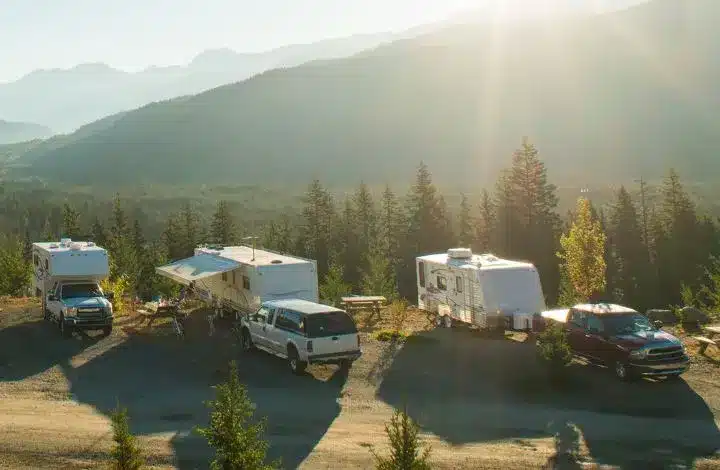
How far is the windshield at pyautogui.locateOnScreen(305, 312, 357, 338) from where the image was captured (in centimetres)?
1850

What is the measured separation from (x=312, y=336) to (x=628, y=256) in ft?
167

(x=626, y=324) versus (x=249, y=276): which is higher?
(x=249, y=276)

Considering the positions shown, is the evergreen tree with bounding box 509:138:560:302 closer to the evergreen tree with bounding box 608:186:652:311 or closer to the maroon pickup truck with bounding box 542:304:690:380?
the evergreen tree with bounding box 608:186:652:311

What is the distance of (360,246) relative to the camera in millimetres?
71438

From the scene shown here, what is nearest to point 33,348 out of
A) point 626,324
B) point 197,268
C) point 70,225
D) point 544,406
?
point 197,268

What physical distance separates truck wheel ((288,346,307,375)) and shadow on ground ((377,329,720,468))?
7.68 ft

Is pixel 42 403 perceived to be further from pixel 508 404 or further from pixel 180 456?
pixel 508 404

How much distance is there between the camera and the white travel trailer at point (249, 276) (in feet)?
79.6

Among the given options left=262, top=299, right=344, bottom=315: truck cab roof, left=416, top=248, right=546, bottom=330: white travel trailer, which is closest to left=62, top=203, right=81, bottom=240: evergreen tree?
left=416, top=248, right=546, bottom=330: white travel trailer

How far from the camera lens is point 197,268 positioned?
26484 mm

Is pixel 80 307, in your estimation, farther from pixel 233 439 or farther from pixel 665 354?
pixel 665 354

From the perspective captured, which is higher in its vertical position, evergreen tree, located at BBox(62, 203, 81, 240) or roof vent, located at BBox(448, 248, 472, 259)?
roof vent, located at BBox(448, 248, 472, 259)

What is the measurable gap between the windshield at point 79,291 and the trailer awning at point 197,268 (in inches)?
98.5

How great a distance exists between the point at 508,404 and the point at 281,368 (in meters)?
6.85
